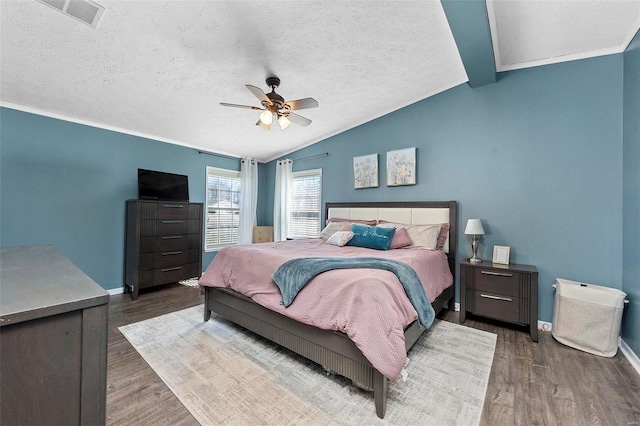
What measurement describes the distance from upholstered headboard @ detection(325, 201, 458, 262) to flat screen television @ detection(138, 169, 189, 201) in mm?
2580

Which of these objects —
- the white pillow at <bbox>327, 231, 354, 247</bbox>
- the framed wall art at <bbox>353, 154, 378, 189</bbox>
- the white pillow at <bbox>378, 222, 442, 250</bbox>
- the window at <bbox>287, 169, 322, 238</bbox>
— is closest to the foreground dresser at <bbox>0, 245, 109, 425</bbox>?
the white pillow at <bbox>327, 231, 354, 247</bbox>

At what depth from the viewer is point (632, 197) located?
227cm

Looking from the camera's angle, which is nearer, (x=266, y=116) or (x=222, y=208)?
(x=266, y=116)

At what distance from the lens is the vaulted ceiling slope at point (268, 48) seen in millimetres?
2014

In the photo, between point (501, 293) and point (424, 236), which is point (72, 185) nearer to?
point (424, 236)

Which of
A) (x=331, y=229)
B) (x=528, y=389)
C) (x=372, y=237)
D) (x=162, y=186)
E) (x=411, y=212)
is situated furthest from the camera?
(x=162, y=186)

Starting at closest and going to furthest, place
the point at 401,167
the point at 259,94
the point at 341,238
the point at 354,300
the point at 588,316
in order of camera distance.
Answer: the point at 354,300, the point at 588,316, the point at 259,94, the point at 341,238, the point at 401,167

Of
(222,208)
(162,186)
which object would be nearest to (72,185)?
(162,186)

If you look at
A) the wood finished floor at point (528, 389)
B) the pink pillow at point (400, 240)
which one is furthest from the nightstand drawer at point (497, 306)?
the pink pillow at point (400, 240)

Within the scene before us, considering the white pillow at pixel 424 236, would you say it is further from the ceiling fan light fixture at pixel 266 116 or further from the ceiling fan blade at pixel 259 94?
the ceiling fan blade at pixel 259 94

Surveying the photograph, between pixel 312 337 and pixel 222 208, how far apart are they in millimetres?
3881

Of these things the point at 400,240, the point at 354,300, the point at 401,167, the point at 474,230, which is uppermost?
the point at 401,167

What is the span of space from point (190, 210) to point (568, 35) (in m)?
4.97

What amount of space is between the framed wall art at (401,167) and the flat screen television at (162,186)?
10.9 feet
